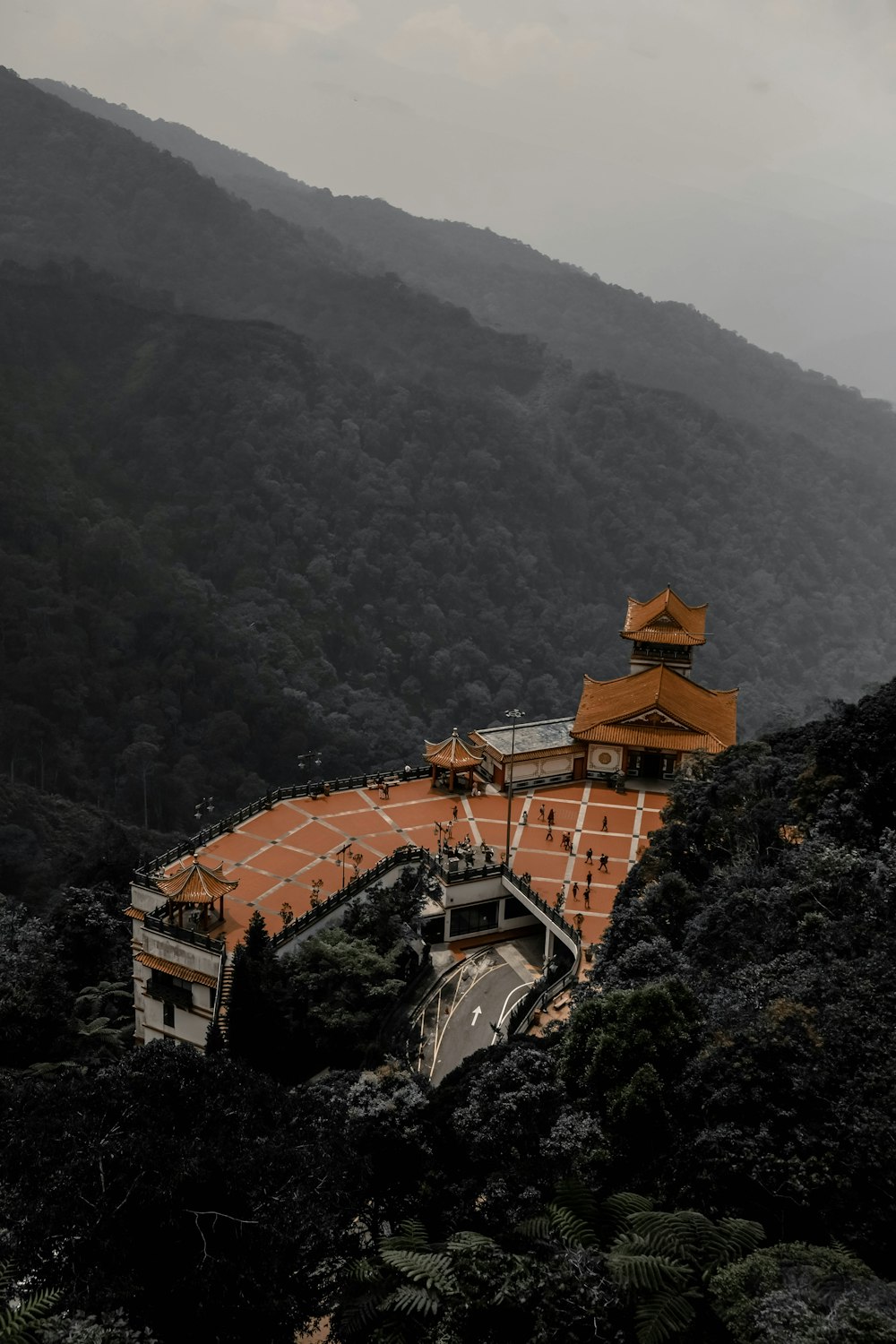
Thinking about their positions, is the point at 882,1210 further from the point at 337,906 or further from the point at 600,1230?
the point at 337,906

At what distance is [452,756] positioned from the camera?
44750 mm

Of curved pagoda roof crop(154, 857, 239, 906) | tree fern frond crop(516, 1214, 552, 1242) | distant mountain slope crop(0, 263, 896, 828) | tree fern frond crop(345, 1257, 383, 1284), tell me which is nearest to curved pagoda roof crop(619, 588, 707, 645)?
curved pagoda roof crop(154, 857, 239, 906)

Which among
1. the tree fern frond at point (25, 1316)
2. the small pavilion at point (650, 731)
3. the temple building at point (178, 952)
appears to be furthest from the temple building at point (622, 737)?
the tree fern frond at point (25, 1316)

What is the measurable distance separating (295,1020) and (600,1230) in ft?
50.8

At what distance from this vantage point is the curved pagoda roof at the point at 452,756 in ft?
146

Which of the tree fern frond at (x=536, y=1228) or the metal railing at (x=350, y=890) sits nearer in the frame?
the tree fern frond at (x=536, y=1228)

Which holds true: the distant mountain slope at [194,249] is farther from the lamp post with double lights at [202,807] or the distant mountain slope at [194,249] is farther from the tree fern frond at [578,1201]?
the tree fern frond at [578,1201]

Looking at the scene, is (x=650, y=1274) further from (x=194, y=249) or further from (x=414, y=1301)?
(x=194, y=249)

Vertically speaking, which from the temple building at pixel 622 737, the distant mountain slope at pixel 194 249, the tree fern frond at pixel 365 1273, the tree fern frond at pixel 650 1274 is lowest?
the temple building at pixel 622 737

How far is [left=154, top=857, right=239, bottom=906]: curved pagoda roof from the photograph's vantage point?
110 feet

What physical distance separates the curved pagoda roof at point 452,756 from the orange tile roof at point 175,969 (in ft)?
46.6

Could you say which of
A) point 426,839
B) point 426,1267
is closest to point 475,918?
point 426,839

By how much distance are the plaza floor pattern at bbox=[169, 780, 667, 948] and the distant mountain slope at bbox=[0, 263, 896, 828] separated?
40.1 meters

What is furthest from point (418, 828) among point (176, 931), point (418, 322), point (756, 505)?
point (418, 322)
